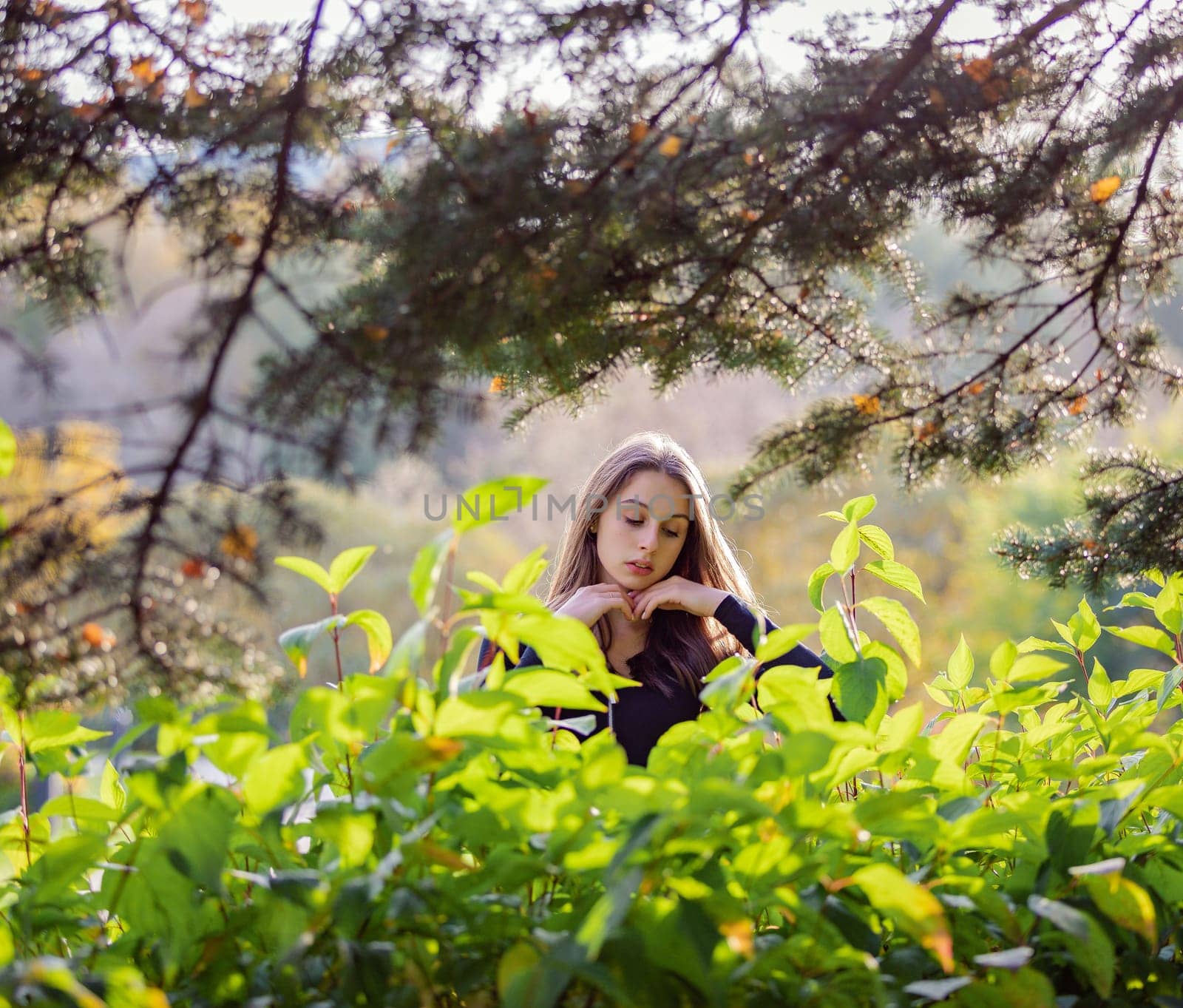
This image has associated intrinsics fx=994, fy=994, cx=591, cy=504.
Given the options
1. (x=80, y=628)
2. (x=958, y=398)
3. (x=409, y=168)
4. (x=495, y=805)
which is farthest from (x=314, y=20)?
(x=958, y=398)

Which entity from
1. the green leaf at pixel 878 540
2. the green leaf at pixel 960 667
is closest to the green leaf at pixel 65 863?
the green leaf at pixel 878 540

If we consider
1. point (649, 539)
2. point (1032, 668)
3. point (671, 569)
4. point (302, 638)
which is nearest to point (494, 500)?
point (302, 638)

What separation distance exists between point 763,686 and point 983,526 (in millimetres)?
10071

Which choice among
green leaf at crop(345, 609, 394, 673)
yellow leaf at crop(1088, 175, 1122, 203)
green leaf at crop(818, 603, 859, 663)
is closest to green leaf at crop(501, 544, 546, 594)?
green leaf at crop(345, 609, 394, 673)

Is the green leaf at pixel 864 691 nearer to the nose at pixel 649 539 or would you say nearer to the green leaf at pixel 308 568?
the green leaf at pixel 308 568

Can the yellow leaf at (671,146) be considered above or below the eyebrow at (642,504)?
below

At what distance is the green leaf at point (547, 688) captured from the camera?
62 centimetres

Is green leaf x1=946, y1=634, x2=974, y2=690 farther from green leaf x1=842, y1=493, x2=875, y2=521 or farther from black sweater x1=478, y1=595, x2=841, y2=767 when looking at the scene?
black sweater x1=478, y1=595, x2=841, y2=767

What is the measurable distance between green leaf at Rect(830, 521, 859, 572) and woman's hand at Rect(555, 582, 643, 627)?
37.2 inches

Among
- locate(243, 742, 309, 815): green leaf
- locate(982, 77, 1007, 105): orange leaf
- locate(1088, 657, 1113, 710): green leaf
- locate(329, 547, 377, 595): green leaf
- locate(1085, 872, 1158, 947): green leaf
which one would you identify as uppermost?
locate(982, 77, 1007, 105): orange leaf

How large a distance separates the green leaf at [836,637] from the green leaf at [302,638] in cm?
36

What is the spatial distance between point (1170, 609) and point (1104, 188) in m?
0.46

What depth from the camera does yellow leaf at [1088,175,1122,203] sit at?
1.08 meters

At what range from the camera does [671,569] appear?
2.13 m
